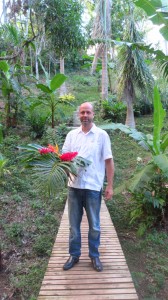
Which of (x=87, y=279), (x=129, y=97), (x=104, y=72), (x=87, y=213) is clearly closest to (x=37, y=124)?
(x=129, y=97)

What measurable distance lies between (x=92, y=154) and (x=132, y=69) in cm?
787

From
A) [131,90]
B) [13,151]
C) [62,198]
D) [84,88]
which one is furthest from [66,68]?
[62,198]

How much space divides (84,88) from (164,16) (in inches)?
639

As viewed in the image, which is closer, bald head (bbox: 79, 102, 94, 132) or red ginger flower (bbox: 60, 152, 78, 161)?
red ginger flower (bbox: 60, 152, 78, 161)

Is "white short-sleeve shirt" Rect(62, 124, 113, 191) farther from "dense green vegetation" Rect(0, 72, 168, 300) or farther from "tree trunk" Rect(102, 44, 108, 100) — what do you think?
"tree trunk" Rect(102, 44, 108, 100)

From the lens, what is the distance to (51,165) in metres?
2.58

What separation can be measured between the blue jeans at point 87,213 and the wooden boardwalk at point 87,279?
192mm

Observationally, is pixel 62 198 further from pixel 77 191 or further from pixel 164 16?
pixel 164 16

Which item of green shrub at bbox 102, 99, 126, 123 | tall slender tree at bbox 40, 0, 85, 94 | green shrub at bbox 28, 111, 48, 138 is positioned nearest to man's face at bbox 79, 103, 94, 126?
tall slender tree at bbox 40, 0, 85, 94

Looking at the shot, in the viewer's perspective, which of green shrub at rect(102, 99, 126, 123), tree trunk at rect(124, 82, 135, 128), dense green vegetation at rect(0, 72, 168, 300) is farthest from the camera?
green shrub at rect(102, 99, 126, 123)

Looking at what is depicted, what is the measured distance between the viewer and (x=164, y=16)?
11.1 ft

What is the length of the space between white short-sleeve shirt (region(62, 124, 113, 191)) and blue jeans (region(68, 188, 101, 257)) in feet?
0.27

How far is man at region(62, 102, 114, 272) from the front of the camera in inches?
108

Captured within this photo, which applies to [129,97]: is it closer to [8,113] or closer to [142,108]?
[142,108]
